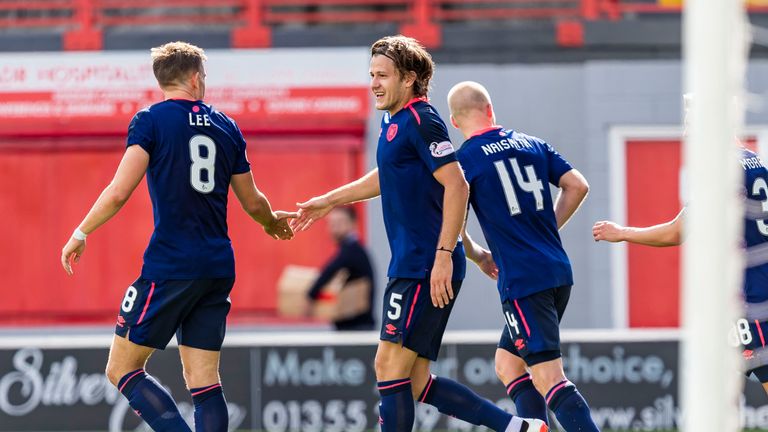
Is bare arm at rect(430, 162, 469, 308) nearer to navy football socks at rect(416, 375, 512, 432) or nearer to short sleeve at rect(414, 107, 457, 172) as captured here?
short sleeve at rect(414, 107, 457, 172)

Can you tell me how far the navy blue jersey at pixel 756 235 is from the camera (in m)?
5.87

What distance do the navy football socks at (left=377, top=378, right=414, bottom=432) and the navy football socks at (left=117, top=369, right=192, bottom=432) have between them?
861 millimetres

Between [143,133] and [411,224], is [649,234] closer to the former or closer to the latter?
[411,224]

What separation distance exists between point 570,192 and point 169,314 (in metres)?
1.93

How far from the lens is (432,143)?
5848 mm

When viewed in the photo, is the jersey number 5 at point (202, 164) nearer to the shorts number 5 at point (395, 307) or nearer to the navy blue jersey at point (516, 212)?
the shorts number 5 at point (395, 307)

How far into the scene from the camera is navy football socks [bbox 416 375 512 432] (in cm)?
613

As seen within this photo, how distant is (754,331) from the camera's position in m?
5.89

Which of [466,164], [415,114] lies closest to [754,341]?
[466,164]

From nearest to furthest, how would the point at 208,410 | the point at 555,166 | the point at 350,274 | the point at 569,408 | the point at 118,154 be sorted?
the point at 208,410
the point at 569,408
the point at 555,166
the point at 350,274
the point at 118,154

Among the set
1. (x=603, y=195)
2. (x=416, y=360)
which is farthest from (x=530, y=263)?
(x=603, y=195)

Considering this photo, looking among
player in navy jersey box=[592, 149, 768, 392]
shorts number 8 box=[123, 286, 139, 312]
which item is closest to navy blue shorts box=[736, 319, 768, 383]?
player in navy jersey box=[592, 149, 768, 392]

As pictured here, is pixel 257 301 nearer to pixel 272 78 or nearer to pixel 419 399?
pixel 272 78

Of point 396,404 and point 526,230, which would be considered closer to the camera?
point 396,404
